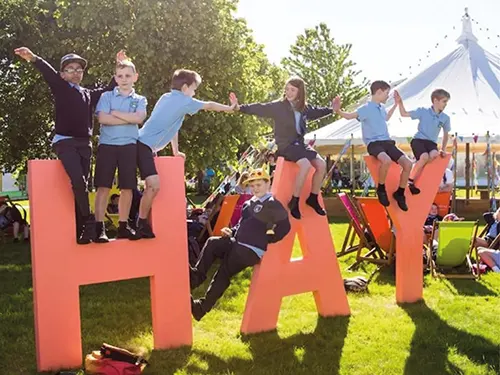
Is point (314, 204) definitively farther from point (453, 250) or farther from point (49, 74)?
point (453, 250)

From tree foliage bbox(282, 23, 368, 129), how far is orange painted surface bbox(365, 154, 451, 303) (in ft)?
95.0

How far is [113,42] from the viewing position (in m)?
14.3

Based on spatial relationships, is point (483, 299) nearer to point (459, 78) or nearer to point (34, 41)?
point (459, 78)

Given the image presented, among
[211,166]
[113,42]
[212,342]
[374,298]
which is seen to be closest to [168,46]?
[113,42]

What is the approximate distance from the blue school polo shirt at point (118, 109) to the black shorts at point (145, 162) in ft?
0.34

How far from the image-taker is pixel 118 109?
4.91 m

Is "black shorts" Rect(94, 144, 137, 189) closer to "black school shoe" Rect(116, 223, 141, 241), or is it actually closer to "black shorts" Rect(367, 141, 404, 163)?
"black school shoe" Rect(116, 223, 141, 241)

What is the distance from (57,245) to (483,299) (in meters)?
5.03

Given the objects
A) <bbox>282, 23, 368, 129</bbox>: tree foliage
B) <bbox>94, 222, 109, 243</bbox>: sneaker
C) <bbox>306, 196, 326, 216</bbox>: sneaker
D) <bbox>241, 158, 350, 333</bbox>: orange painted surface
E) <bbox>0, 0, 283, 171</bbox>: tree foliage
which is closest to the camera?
<bbox>94, 222, 109, 243</bbox>: sneaker

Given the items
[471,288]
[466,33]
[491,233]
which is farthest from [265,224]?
[466,33]

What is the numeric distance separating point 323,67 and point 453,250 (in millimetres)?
29346

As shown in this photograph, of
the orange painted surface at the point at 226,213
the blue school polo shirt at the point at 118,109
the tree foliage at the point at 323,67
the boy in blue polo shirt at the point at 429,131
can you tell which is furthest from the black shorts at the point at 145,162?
the tree foliage at the point at 323,67

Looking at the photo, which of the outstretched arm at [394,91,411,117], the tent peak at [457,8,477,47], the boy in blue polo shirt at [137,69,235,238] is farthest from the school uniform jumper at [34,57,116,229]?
the tent peak at [457,8,477,47]

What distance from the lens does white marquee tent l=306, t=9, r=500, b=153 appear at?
1518 centimetres
